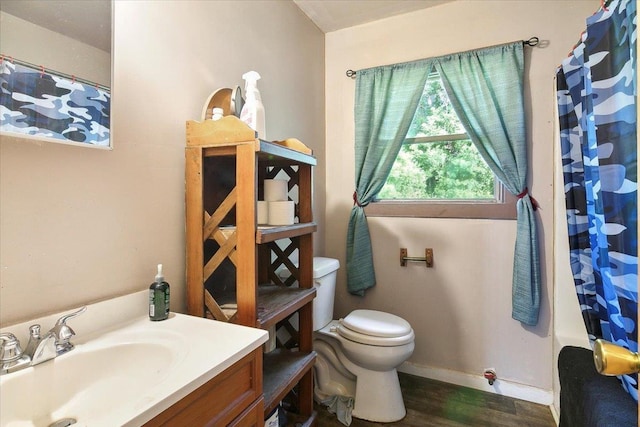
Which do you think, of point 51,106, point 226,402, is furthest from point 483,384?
point 51,106

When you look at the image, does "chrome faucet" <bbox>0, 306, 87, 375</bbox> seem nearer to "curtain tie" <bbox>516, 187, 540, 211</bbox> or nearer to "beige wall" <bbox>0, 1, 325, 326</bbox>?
"beige wall" <bbox>0, 1, 325, 326</bbox>

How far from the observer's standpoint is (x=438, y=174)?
6.98ft

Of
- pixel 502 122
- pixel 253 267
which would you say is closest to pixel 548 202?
pixel 502 122

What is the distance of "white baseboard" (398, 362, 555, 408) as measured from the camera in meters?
1.84

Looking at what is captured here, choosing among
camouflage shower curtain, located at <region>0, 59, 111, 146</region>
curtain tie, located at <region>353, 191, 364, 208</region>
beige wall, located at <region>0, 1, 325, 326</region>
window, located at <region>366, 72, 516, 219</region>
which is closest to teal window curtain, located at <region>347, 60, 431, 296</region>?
curtain tie, located at <region>353, 191, 364, 208</region>

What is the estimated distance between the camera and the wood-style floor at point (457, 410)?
1664 millimetres

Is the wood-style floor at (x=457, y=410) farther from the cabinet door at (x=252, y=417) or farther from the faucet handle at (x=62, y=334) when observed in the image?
the faucet handle at (x=62, y=334)

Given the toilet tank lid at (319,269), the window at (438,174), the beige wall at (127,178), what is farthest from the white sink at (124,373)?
the window at (438,174)

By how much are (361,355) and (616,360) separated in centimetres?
132

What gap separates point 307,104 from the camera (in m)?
2.14

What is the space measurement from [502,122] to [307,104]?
1230 millimetres

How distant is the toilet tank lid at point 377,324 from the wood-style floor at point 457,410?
475 mm

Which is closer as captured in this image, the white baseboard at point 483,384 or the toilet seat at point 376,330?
the toilet seat at point 376,330

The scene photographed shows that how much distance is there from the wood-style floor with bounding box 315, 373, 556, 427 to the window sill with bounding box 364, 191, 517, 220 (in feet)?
3.59
